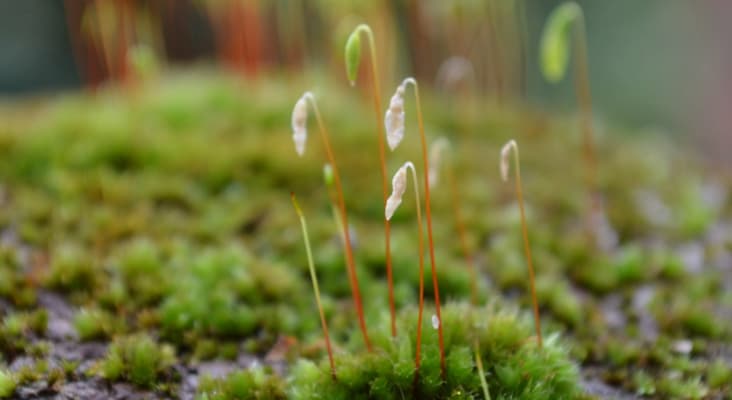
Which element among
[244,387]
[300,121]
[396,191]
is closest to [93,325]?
[244,387]

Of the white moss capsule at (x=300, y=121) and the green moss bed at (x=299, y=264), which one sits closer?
the white moss capsule at (x=300, y=121)

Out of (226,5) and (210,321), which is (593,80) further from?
(210,321)

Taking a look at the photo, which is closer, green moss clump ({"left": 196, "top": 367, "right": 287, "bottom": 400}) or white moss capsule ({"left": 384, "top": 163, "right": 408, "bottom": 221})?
white moss capsule ({"left": 384, "top": 163, "right": 408, "bottom": 221})

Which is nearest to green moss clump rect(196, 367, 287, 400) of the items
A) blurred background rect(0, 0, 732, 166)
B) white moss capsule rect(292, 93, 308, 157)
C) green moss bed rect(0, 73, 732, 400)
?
green moss bed rect(0, 73, 732, 400)

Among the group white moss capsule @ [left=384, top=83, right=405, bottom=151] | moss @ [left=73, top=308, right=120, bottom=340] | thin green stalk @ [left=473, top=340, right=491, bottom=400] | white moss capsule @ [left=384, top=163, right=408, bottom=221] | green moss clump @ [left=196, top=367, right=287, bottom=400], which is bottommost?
green moss clump @ [left=196, top=367, right=287, bottom=400]

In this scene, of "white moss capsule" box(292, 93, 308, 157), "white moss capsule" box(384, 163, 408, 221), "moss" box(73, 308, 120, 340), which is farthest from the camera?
"moss" box(73, 308, 120, 340)

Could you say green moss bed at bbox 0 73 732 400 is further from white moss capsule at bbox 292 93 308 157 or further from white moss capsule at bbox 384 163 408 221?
white moss capsule at bbox 292 93 308 157

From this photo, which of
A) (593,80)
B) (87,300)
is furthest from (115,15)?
(593,80)

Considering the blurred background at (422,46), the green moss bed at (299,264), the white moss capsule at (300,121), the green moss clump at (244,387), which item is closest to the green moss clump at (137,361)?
the green moss bed at (299,264)

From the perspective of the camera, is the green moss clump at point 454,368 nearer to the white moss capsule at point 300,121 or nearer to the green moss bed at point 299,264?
the green moss bed at point 299,264
